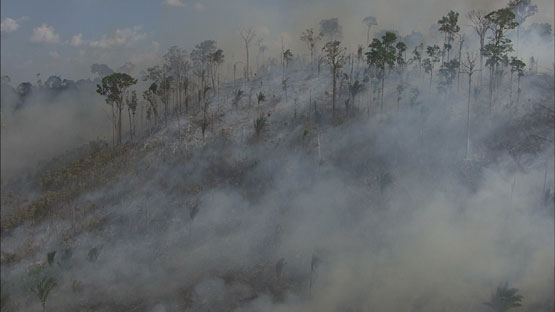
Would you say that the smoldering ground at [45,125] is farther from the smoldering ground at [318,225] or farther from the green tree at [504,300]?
the green tree at [504,300]

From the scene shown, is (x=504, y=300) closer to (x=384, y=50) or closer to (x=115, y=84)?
(x=384, y=50)

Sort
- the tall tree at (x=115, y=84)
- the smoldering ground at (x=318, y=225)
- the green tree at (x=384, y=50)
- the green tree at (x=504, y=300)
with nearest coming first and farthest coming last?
the green tree at (x=504, y=300)
the smoldering ground at (x=318, y=225)
the green tree at (x=384, y=50)
the tall tree at (x=115, y=84)

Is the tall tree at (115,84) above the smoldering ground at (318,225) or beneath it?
above

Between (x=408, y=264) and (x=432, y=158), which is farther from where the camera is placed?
(x=432, y=158)

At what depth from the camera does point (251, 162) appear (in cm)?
3938

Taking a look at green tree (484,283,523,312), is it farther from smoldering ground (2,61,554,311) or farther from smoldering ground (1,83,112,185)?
smoldering ground (1,83,112,185)

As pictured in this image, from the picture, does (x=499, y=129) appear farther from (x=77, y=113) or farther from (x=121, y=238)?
(x=77, y=113)

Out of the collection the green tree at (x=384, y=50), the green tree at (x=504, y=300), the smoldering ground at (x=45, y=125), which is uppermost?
the green tree at (x=384, y=50)

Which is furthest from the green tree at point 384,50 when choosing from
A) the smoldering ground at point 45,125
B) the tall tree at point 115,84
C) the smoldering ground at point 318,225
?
the smoldering ground at point 45,125

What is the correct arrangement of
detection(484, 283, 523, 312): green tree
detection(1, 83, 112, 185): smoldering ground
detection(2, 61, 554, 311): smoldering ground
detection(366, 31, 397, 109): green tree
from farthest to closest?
detection(1, 83, 112, 185): smoldering ground < detection(366, 31, 397, 109): green tree < detection(2, 61, 554, 311): smoldering ground < detection(484, 283, 523, 312): green tree

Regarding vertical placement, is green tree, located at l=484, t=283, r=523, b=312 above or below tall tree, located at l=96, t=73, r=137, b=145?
below

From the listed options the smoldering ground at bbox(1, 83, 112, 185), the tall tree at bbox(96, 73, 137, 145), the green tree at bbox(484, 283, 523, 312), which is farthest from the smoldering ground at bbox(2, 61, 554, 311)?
the smoldering ground at bbox(1, 83, 112, 185)

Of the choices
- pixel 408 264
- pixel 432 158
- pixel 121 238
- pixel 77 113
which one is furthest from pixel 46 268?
pixel 77 113

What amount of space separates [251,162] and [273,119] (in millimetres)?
10985
